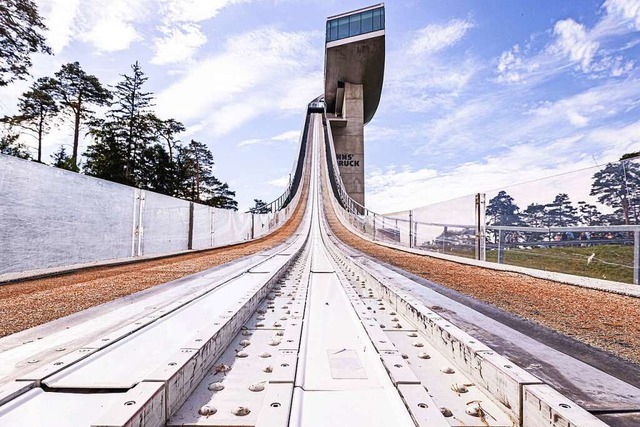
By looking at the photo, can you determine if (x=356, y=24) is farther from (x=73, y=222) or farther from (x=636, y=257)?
(x=636, y=257)

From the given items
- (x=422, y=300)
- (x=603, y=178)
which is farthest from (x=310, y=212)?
(x=422, y=300)

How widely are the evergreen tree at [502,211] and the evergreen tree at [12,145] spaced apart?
22366 millimetres

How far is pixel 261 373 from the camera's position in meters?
1.37

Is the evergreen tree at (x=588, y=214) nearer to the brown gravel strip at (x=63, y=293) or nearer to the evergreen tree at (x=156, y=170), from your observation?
the brown gravel strip at (x=63, y=293)

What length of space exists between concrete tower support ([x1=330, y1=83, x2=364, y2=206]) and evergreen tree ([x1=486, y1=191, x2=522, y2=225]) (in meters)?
23.4

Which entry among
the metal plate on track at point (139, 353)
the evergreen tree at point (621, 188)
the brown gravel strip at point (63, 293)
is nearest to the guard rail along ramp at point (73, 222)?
the brown gravel strip at point (63, 293)

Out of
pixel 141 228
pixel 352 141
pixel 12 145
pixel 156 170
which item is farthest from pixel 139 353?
pixel 156 170

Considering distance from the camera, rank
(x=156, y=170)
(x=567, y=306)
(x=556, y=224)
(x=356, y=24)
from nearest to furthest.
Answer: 1. (x=567, y=306)
2. (x=556, y=224)
3. (x=356, y=24)
4. (x=156, y=170)

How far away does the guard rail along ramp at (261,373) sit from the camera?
3.34ft

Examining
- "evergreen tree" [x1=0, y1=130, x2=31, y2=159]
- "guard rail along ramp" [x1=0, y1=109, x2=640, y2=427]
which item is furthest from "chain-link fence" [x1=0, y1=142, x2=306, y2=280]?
"evergreen tree" [x1=0, y1=130, x2=31, y2=159]

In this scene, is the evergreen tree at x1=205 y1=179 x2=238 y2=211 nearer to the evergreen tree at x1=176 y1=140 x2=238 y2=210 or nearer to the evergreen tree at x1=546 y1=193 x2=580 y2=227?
the evergreen tree at x1=176 y1=140 x2=238 y2=210

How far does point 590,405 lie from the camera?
1085mm

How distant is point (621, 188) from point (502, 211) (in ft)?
5.57

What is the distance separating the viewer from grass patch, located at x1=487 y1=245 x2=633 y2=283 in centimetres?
404
